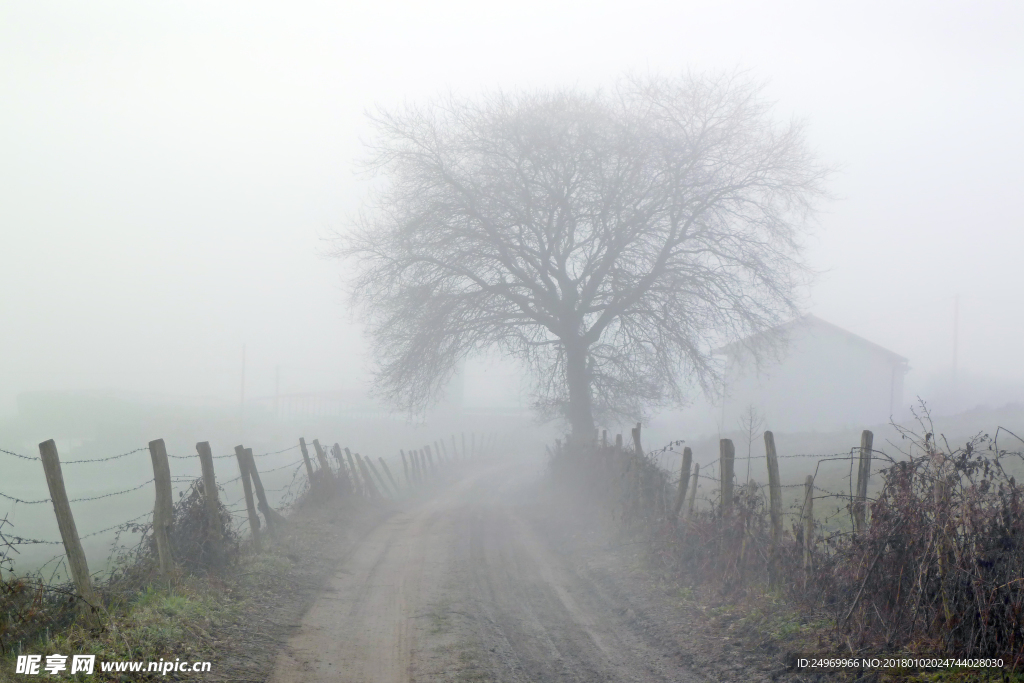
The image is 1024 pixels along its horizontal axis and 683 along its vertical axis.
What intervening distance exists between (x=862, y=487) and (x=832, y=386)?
35.1 m

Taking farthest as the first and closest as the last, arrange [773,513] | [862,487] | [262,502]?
[262,502] < [773,513] < [862,487]

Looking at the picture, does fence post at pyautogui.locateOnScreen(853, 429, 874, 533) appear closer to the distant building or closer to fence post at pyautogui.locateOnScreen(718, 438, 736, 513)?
fence post at pyautogui.locateOnScreen(718, 438, 736, 513)

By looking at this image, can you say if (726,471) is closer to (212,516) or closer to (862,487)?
(862,487)

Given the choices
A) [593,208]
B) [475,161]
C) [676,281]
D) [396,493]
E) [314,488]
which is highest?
[475,161]

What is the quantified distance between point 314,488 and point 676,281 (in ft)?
35.1

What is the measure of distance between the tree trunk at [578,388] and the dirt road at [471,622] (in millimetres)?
8163

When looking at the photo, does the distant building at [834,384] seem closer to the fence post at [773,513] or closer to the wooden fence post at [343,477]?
the wooden fence post at [343,477]

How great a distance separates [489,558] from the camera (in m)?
11.6

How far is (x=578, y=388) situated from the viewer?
21734 mm

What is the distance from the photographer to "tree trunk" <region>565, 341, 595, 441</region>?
70.6ft

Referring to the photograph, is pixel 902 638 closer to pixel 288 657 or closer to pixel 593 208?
pixel 288 657

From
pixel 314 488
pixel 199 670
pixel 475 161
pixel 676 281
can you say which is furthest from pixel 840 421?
pixel 199 670

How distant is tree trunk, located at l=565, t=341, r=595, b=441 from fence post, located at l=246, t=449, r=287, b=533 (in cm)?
1065

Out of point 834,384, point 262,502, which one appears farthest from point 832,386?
point 262,502
